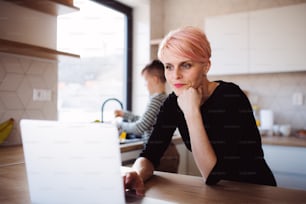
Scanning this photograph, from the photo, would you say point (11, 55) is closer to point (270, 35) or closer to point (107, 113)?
point (107, 113)

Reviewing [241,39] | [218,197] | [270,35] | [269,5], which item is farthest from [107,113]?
[218,197]

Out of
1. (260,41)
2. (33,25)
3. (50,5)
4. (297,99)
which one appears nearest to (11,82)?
(33,25)

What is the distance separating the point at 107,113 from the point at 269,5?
68.1 inches

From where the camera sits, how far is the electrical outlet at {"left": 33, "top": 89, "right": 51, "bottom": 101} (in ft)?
5.90

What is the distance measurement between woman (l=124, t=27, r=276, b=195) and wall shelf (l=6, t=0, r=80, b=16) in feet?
2.97

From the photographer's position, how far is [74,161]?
529mm

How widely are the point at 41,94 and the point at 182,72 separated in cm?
118

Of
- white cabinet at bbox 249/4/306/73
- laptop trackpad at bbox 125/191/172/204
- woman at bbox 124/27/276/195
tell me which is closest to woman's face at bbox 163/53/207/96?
woman at bbox 124/27/276/195

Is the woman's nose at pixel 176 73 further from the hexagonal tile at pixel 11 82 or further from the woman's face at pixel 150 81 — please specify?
the hexagonal tile at pixel 11 82

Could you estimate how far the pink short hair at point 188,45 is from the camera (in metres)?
0.92

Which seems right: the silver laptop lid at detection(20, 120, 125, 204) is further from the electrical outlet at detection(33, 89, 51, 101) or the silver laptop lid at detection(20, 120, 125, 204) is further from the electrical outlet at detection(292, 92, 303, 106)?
the electrical outlet at detection(292, 92, 303, 106)

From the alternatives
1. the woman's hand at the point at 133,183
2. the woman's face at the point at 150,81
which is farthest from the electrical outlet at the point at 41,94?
the woman's hand at the point at 133,183

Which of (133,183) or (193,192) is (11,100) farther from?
(193,192)

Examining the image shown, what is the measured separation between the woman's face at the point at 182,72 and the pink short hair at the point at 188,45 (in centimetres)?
2
